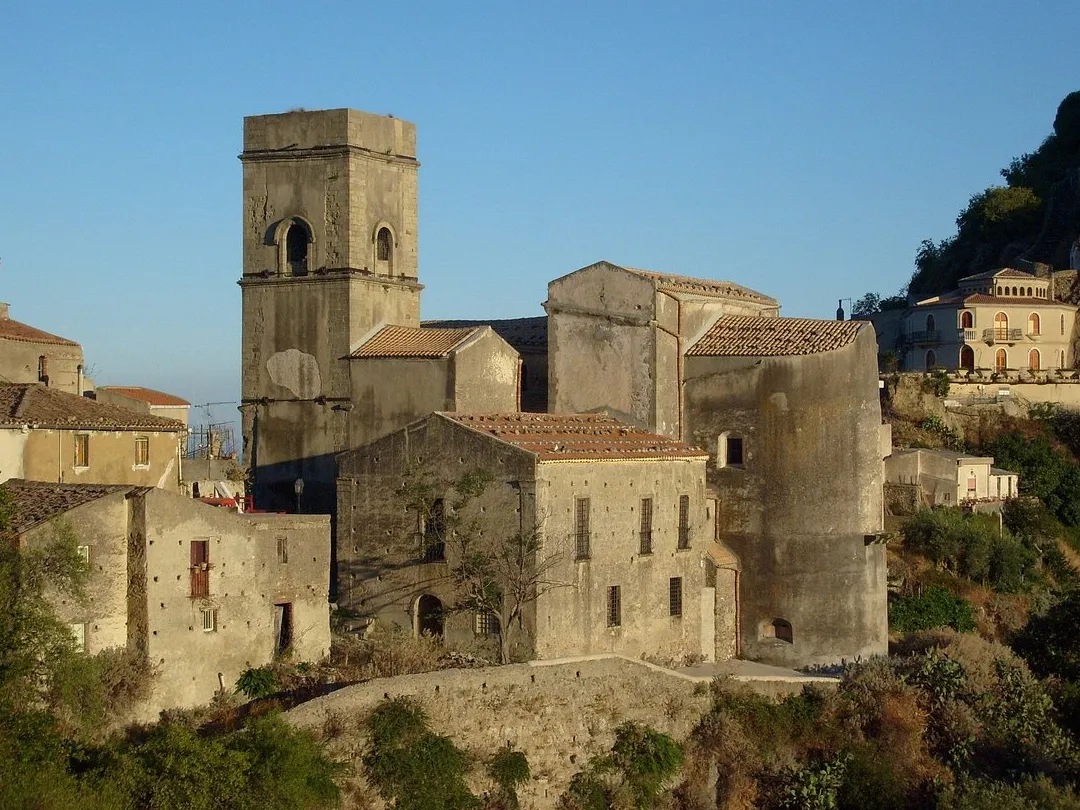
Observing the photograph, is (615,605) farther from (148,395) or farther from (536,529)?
(148,395)

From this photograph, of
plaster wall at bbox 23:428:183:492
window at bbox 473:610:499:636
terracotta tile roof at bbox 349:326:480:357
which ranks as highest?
terracotta tile roof at bbox 349:326:480:357

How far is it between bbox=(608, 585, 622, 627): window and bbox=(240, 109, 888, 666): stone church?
0.04 metres

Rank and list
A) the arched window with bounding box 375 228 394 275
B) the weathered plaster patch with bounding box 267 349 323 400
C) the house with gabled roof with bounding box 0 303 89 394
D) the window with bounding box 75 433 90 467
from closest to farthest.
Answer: the window with bounding box 75 433 90 467, the weathered plaster patch with bounding box 267 349 323 400, the arched window with bounding box 375 228 394 275, the house with gabled roof with bounding box 0 303 89 394

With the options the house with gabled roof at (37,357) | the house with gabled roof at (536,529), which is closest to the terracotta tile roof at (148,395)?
the house with gabled roof at (37,357)

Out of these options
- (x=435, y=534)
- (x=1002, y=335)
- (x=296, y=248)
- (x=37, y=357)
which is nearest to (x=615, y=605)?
(x=435, y=534)

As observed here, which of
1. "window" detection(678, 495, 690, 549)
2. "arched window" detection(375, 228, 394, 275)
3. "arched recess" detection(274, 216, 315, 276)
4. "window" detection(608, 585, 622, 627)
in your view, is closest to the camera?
"window" detection(608, 585, 622, 627)

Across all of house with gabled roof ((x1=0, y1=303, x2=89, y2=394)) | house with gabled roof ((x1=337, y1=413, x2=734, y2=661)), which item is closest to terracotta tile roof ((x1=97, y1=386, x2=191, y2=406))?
house with gabled roof ((x1=0, y1=303, x2=89, y2=394))

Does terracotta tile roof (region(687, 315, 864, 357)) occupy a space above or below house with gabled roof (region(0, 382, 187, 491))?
above

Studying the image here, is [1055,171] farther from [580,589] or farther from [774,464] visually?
[580,589]

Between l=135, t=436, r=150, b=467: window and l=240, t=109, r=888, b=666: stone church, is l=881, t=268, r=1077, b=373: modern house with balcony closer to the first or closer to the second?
l=240, t=109, r=888, b=666: stone church

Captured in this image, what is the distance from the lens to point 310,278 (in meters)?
39.1

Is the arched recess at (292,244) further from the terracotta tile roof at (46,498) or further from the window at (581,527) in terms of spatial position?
the terracotta tile roof at (46,498)

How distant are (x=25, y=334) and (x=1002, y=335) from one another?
37.4 meters

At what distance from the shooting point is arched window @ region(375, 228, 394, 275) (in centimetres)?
3994
